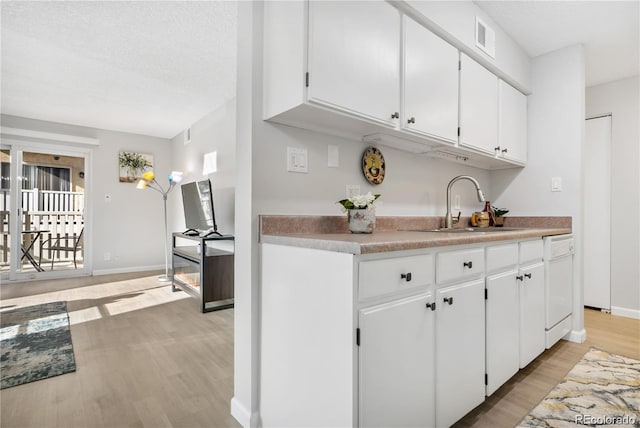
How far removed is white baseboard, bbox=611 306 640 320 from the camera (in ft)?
10.5

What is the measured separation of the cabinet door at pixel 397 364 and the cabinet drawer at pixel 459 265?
0.44 ft

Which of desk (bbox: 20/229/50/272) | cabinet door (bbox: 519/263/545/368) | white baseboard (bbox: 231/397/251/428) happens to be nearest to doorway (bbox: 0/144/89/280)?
desk (bbox: 20/229/50/272)

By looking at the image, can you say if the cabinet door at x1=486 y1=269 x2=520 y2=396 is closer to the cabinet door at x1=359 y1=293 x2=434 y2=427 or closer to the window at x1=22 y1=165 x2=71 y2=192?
the cabinet door at x1=359 y1=293 x2=434 y2=427

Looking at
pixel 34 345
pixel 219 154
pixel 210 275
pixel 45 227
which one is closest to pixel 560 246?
pixel 210 275

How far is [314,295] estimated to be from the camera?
120 cm

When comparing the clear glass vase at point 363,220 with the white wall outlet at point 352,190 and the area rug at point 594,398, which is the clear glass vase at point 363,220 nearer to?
the white wall outlet at point 352,190

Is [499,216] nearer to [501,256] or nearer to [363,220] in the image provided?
[501,256]

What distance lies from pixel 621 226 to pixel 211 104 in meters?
4.75

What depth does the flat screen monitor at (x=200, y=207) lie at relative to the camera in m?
3.86

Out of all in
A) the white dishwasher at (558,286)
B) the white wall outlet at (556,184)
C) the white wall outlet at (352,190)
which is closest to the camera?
the white wall outlet at (352,190)

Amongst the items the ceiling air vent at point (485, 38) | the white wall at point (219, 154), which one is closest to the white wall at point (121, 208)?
the white wall at point (219, 154)

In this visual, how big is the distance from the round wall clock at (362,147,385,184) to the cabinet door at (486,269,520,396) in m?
0.82

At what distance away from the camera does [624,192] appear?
3.30 meters

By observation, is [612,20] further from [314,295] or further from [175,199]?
[175,199]
